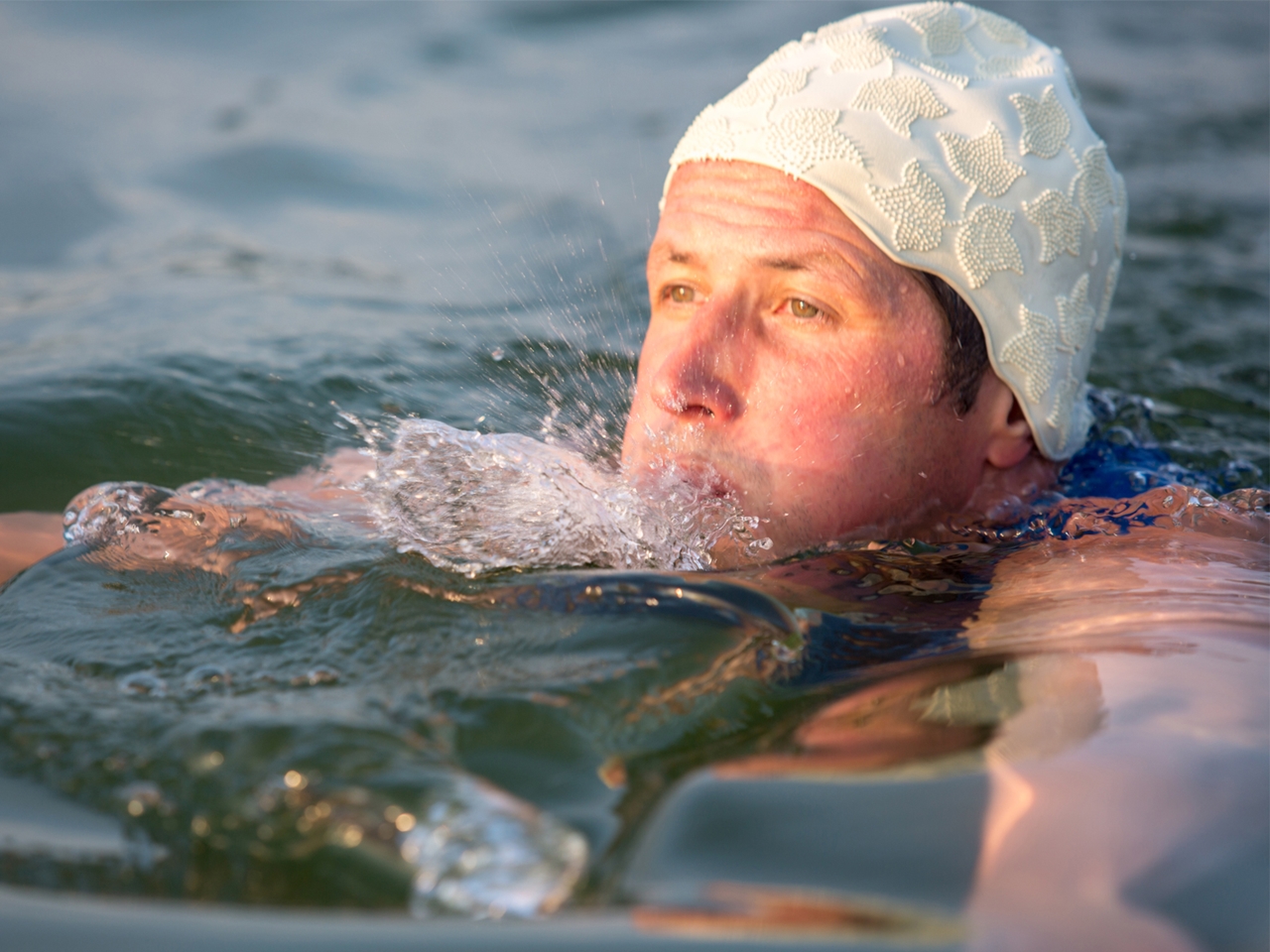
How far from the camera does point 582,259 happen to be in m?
6.16

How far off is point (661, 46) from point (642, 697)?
8478mm

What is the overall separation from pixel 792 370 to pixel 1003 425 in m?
0.77

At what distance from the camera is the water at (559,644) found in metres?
1.64

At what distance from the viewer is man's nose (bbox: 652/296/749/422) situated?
9.47 feet

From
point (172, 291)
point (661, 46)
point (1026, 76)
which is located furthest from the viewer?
point (661, 46)

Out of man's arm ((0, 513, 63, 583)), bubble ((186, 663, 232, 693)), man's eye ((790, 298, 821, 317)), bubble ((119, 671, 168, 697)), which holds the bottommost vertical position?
man's arm ((0, 513, 63, 583))

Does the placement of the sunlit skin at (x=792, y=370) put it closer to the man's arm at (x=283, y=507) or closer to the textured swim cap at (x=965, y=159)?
the textured swim cap at (x=965, y=159)

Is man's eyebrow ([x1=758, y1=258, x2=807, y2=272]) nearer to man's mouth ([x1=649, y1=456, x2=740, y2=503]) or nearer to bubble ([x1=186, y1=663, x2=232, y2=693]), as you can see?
man's mouth ([x1=649, y1=456, x2=740, y2=503])

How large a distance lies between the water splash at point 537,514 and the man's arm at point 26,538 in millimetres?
861

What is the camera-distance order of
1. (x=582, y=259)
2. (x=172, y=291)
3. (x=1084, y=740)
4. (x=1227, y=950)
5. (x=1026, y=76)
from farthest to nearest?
(x=582, y=259)
(x=172, y=291)
(x=1026, y=76)
(x=1084, y=740)
(x=1227, y=950)

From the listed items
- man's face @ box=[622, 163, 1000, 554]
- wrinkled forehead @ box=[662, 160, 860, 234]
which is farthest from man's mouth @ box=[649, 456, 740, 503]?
wrinkled forehead @ box=[662, 160, 860, 234]

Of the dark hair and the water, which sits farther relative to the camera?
the dark hair

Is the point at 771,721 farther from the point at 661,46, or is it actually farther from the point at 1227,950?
the point at 661,46

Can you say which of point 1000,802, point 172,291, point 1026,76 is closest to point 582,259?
point 172,291
